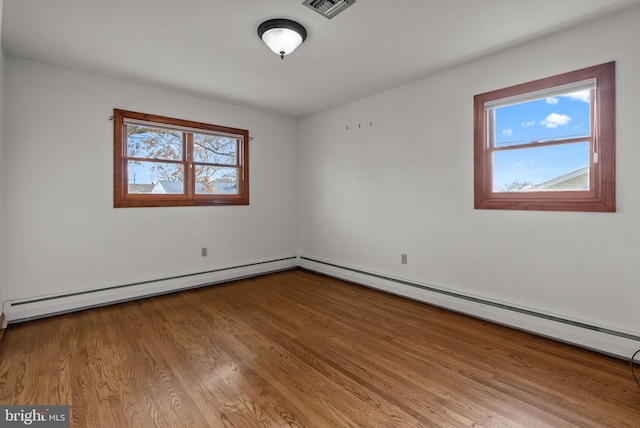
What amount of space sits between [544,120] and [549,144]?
8.8 inches

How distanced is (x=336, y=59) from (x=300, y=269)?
10.8 ft

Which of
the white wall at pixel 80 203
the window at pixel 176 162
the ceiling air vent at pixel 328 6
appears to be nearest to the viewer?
the ceiling air vent at pixel 328 6

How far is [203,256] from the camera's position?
4.16 metres

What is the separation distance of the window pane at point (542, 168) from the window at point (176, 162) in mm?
3304

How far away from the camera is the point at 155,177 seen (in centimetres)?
377

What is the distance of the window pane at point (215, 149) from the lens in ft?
13.5

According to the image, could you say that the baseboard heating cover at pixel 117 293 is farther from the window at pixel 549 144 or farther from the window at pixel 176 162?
the window at pixel 549 144

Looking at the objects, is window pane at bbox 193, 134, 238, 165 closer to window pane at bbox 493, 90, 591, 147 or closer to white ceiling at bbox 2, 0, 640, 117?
white ceiling at bbox 2, 0, 640, 117

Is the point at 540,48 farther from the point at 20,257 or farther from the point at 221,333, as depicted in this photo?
the point at 20,257

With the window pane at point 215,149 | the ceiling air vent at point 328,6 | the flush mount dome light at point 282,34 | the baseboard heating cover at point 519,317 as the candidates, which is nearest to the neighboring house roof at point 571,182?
the baseboard heating cover at point 519,317

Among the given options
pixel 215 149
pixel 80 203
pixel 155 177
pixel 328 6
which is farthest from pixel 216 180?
pixel 328 6

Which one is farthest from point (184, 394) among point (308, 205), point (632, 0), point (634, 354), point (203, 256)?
point (632, 0)

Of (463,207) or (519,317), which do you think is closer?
(519,317)

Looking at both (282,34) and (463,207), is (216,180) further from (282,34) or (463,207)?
(463,207)
